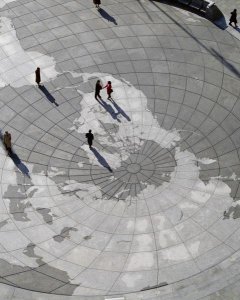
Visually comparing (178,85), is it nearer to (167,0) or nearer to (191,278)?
(167,0)

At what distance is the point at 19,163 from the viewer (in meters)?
41.1

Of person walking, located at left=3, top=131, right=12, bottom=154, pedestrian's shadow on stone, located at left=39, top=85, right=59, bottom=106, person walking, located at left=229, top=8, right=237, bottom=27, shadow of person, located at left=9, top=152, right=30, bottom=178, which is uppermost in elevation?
person walking, located at left=229, top=8, right=237, bottom=27

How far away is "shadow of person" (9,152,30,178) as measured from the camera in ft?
133

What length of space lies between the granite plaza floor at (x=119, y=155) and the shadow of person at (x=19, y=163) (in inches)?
5.4

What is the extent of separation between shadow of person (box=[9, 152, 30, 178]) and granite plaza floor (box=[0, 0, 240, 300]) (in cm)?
14

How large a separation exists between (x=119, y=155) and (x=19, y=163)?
7113 mm

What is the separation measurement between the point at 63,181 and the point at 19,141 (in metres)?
4.94

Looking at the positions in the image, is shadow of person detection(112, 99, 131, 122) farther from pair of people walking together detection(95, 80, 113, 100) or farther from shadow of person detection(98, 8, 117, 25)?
shadow of person detection(98, 8, 117, 25)

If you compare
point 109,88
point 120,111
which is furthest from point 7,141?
point 120,111

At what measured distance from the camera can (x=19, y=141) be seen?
4241cm

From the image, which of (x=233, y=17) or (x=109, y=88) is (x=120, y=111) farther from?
(x=233, y=17)

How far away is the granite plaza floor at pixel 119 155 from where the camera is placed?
116 ft

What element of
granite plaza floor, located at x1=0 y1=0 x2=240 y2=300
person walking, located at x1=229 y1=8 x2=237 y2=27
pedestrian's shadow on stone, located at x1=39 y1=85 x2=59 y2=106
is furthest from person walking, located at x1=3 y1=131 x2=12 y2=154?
person walking, located at x1=229 y1=8 x2=237 y2=27

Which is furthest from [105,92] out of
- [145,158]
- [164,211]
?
[164,211]
